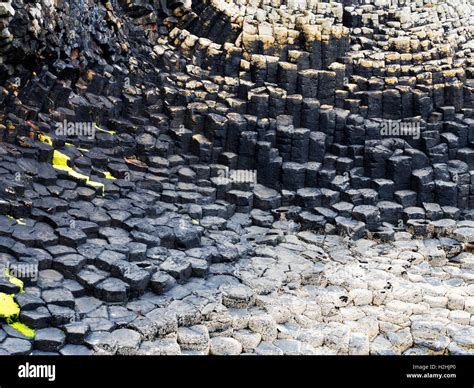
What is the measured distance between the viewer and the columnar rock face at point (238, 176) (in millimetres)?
Result: 12836

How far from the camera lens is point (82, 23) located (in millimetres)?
17188

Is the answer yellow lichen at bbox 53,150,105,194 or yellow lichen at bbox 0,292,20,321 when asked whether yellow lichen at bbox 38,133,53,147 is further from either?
yellow lichen at bbox 0,292,20,321

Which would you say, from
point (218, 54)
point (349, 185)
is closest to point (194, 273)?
point (349, 185)

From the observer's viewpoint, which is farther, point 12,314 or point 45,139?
point 45,139

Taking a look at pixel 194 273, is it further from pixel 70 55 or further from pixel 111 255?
pixel 70 55
